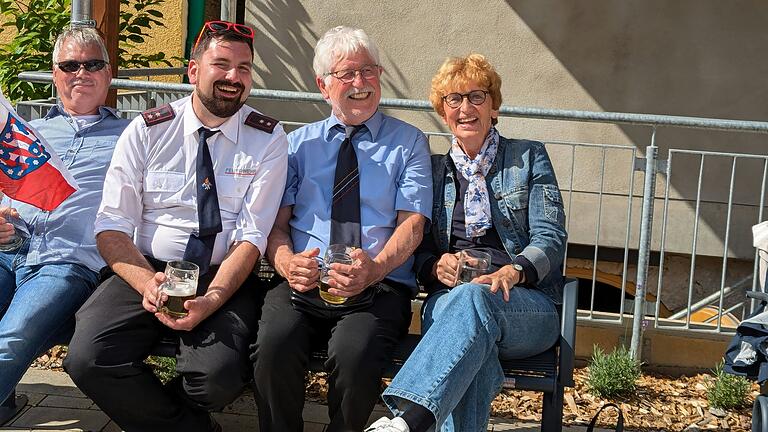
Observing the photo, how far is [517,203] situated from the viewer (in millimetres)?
3854

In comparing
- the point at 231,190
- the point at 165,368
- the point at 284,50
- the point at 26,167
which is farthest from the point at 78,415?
the point at 284,50

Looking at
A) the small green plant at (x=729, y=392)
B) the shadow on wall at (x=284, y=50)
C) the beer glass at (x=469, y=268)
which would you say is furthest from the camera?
the shadow on wall at (x=284, y=50)

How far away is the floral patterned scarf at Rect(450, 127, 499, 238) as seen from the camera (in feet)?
12.6

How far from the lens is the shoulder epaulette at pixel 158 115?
3814mm

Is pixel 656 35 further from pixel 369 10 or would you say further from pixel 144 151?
pixel 144 151

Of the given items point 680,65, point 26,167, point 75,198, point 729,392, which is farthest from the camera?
point 680,65

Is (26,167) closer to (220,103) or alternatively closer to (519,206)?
(220,103)

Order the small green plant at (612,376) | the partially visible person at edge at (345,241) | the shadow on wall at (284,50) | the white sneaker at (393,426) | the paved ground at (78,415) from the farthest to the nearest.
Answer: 1. the shadow on wall at (284,50)
2. the small green plant at (612,376)
3. the paved ground at (78,415)
4. the partially visible person at edge at (345,241)
5. the white sneaker at (393,426)

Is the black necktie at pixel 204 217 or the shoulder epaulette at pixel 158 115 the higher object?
the shoulder epaulette at pixel 158 115

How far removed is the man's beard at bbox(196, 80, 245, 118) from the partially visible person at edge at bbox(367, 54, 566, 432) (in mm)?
839

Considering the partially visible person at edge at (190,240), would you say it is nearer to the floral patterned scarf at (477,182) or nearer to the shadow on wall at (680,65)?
the floral patterned scarf at (477,182)

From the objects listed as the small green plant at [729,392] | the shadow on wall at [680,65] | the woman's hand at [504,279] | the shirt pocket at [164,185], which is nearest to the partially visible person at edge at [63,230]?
the shirt pocket at [164,185]

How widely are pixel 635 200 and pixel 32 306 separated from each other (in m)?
5.59

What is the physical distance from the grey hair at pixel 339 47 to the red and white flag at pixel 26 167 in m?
1.15
